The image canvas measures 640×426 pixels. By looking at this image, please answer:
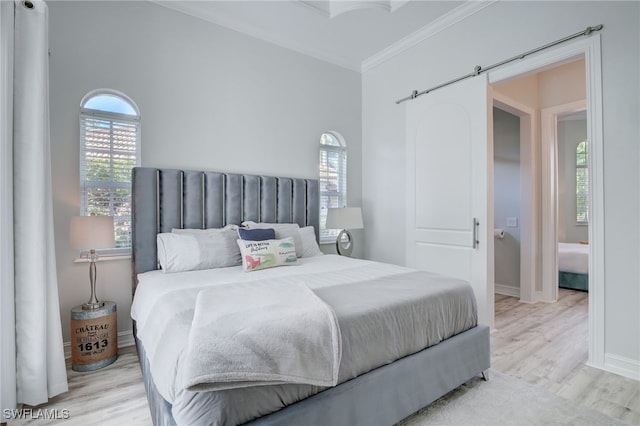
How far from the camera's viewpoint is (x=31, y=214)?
5.92ft

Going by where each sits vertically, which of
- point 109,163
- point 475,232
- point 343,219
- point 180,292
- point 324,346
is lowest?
point 324,346

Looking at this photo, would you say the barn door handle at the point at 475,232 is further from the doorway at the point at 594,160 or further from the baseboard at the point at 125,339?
the baseboard at the point at 125,339

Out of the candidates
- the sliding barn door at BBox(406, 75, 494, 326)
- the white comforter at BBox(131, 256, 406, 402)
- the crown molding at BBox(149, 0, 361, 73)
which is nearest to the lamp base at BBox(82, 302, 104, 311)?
the white comforter at BBox(131, 256, 406, 402)

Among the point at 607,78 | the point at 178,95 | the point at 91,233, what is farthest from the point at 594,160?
the point at 91,233

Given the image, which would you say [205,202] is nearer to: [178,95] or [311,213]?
[178,95]

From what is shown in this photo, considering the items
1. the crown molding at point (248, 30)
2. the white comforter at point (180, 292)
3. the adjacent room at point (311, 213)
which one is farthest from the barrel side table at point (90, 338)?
the crown molding at point (248, 30)

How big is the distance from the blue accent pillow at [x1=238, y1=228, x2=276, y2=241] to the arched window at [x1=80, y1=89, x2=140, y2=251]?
1047 mm

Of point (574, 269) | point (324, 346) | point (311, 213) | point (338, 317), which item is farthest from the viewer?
point (574, 269)

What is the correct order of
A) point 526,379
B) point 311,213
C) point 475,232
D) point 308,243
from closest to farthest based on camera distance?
point 526,379, point 475,232, point 308,243, point 311,213

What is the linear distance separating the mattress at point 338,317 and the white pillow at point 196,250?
0.38 feet

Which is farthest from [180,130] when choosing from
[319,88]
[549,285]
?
[549,285]

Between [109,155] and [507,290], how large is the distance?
496cm

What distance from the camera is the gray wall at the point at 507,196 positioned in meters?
4.13

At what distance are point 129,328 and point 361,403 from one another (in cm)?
232
